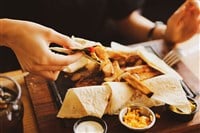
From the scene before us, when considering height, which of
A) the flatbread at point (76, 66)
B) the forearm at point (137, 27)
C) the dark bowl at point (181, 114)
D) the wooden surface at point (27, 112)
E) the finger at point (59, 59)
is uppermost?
the forearm at point (137, 27)

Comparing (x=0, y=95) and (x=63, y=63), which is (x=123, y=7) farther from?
(x=0, y=95)

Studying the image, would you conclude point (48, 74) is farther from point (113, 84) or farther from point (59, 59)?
point (113, 84)

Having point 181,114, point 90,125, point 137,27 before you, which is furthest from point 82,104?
point 137,27

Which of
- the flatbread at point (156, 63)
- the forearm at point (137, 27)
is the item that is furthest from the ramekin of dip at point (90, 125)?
the forearm at point (137, 27)

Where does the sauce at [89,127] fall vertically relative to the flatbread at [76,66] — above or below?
below

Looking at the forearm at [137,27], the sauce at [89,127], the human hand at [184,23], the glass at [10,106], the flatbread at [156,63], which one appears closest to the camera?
the glass at [10,106]

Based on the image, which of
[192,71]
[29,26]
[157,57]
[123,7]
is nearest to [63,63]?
[29,26]

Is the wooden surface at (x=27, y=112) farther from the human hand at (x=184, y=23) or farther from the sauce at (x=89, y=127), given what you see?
the human hand at (x=184, y=23)
